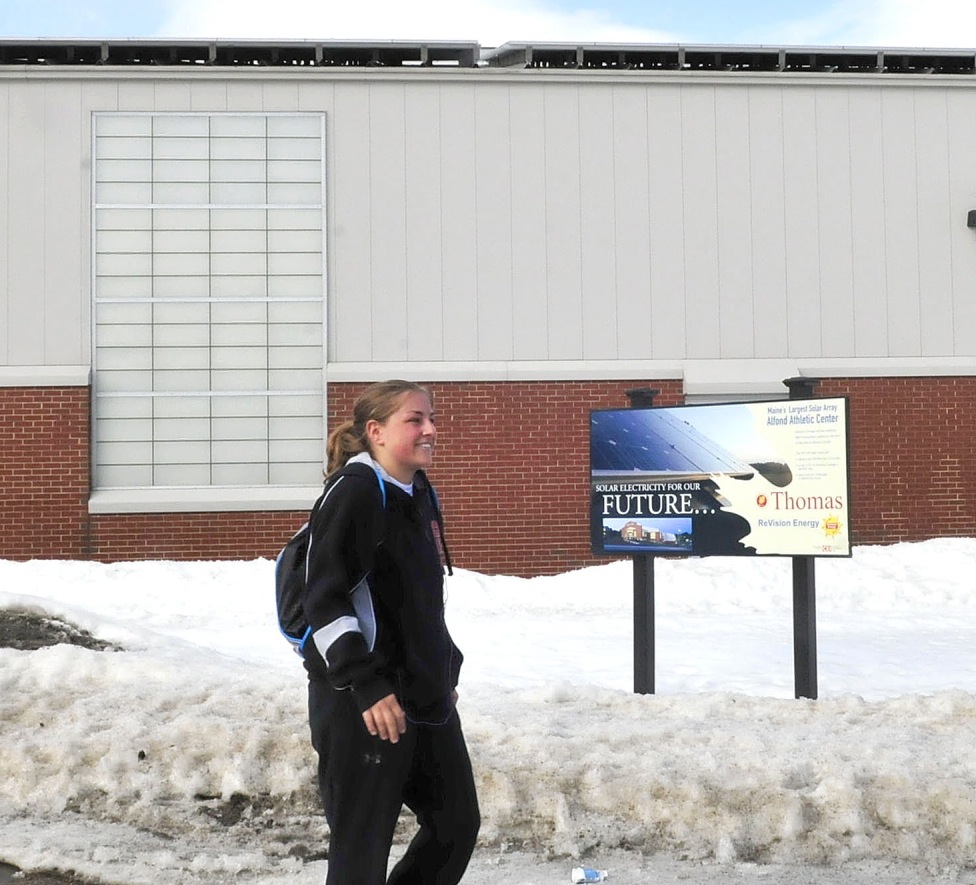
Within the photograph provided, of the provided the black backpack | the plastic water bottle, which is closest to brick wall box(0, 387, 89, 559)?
the plastic water bottle

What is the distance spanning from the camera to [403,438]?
347cm

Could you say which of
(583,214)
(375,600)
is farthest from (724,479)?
(583,214)

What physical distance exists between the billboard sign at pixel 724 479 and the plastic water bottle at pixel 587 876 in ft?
10.8

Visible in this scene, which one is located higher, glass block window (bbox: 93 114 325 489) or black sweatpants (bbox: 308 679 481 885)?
glass block window (bbox: 93 114 325 489)

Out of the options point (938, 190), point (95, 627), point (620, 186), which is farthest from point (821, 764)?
point (938, 190)

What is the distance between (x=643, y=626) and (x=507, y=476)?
8.80m

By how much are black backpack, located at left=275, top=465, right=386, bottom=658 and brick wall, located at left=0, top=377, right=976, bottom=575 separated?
43.4 ft

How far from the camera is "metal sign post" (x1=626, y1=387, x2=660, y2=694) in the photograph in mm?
7973

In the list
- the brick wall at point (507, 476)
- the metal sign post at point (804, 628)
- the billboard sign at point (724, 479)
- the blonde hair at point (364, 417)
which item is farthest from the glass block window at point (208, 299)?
the blonde hair at point (364, 417)

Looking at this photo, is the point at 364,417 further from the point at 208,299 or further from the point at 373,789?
the point at 208,299

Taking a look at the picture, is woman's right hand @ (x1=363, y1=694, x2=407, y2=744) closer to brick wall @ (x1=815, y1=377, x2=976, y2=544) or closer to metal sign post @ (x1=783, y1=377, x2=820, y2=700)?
metal sign post @ (x1=783, y1=377, x2=820, y2=700)

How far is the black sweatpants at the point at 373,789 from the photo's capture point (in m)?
3.25

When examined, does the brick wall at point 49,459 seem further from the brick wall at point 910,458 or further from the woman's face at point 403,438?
the woman's face at point 403,438

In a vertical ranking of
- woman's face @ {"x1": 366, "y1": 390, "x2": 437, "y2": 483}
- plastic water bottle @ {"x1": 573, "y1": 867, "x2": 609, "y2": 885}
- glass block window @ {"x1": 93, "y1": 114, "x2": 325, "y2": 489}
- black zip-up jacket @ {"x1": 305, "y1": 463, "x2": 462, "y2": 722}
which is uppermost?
glass block window @ {"x1": 93, "y1": 114, "x2": 325, "y2": 489}
